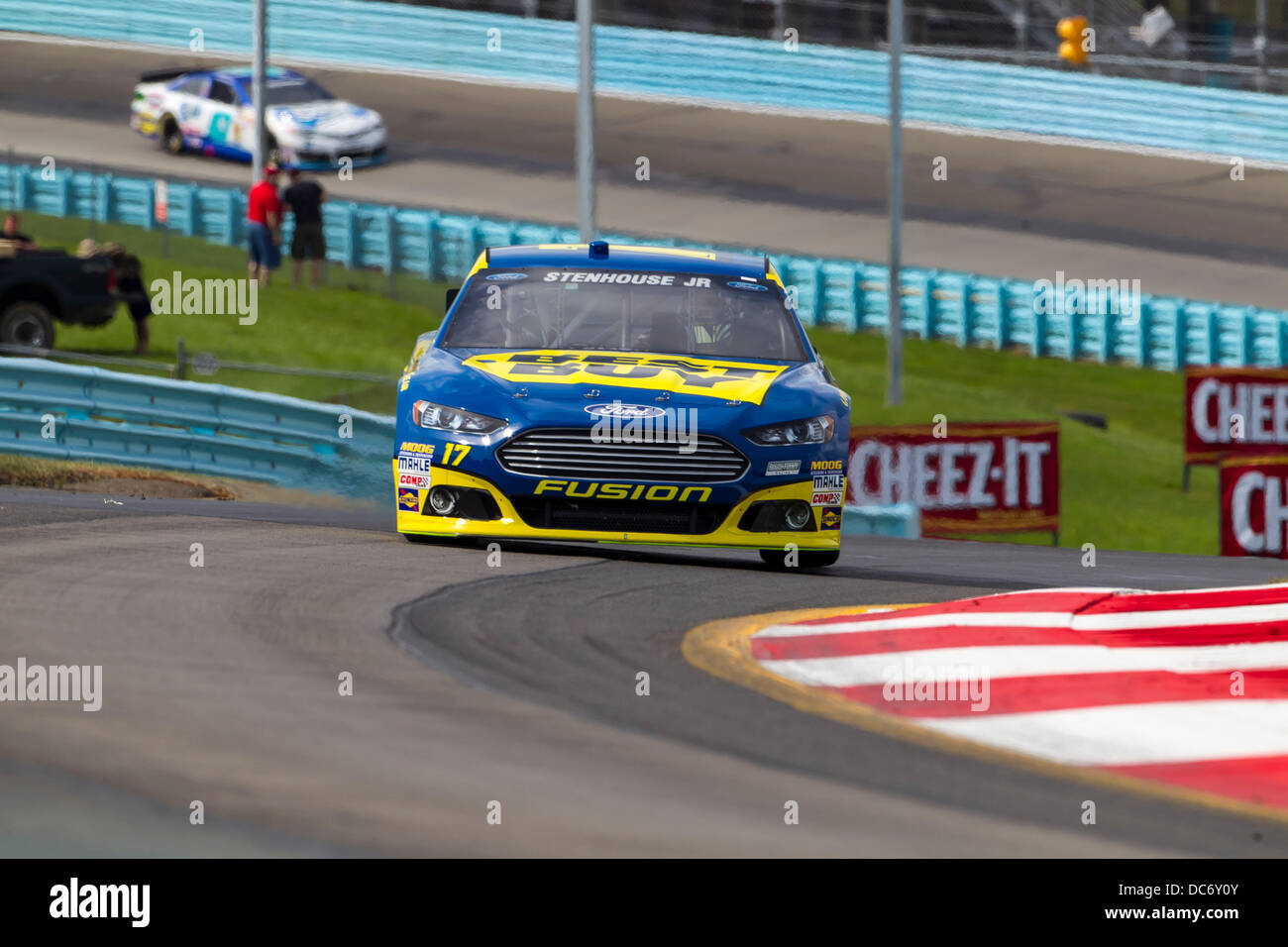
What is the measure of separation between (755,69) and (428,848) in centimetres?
4347

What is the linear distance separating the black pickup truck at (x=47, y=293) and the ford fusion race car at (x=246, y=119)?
1557cm

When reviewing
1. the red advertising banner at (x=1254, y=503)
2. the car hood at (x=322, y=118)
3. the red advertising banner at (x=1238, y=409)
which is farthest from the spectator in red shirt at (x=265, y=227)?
the red advertising banner at (x=1254, y=503)

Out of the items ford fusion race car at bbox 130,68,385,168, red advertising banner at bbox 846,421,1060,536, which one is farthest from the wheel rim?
ford fusion race car at bbox 130,68,385,168

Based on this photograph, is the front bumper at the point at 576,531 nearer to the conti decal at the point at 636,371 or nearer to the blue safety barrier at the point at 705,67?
the conti decal at the point at 636,371

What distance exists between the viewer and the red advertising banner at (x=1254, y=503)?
1873 centimetres

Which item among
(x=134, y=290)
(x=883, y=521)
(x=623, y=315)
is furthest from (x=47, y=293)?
(x=623, y=315)

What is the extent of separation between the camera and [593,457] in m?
9.96

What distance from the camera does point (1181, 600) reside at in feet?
26.5

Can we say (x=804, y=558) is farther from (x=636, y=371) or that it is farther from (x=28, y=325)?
(x=28, y=325)

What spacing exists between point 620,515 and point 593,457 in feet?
1.05

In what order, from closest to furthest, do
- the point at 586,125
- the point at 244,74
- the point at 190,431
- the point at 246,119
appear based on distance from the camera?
the point at 190,431 → the point at 586,125 → the point at 244,74 → the point at 246,119

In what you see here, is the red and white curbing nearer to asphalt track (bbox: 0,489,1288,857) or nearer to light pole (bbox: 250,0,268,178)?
asphalt track (bbox: 0,489,1288,857)

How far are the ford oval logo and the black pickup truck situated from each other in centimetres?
1231
